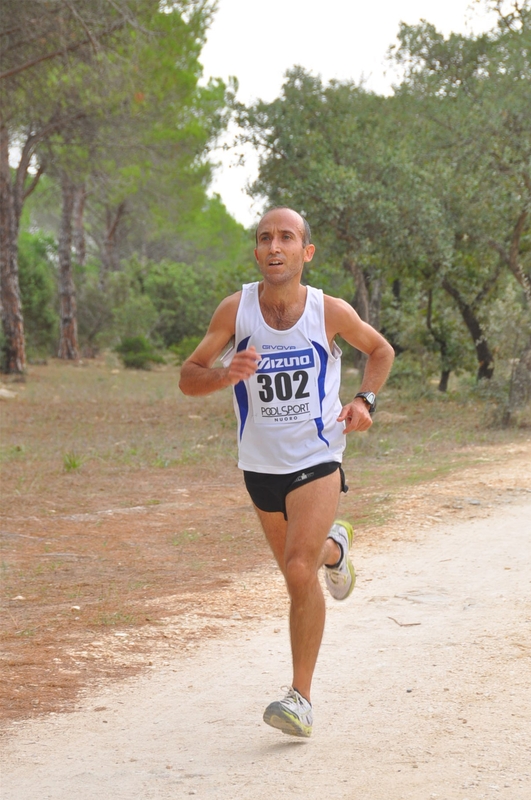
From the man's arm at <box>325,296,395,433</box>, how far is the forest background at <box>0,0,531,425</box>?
10063mm

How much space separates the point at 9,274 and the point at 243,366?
20.6m

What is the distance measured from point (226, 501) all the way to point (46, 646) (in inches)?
171

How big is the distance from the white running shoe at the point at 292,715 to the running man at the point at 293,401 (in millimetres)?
53

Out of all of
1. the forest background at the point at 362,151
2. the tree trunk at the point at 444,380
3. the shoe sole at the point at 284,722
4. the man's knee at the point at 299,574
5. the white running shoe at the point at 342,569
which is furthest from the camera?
the tree trunk at the point at 444,380

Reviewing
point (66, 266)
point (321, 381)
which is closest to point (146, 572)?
point (321, 381)

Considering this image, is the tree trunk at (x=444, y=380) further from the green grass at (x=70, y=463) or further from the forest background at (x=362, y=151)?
the green grass at (x=70, y=463)

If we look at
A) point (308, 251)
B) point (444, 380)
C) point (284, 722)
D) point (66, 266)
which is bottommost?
point (284, 722)

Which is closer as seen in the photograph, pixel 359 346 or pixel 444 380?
pixel 359 346

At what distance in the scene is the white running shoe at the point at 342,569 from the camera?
4211 mm

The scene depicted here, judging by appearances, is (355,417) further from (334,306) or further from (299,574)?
(299,574)

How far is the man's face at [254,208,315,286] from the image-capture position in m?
3.87

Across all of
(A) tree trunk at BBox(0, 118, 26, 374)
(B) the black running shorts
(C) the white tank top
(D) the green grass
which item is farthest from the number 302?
(A) tree trunk at BBox(0, 118, 26, 374)

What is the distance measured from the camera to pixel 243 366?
3529mm

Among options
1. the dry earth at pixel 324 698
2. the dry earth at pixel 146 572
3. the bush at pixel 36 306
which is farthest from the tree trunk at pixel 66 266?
the dry earth at pixel 324 698
